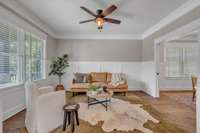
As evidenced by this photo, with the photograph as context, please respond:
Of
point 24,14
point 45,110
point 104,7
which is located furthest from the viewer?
point 24,14

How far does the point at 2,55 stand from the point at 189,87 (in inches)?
327

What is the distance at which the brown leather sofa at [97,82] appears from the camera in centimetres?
563

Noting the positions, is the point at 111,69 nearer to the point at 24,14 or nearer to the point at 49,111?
the point at 24,14

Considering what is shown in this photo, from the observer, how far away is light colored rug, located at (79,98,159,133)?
9.23 ft

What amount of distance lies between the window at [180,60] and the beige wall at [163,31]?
5.45 ft

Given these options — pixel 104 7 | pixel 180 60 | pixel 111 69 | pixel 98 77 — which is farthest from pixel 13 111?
pixel 180 60

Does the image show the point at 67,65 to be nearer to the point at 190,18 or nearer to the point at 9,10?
the point at 9,10

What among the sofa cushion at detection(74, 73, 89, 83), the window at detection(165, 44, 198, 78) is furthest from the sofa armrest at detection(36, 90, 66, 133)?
the window at detection(165, 44, 198, 78)

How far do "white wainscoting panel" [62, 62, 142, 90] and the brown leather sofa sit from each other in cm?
56

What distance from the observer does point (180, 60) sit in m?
7.69

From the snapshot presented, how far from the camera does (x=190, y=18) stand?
3.44 metres

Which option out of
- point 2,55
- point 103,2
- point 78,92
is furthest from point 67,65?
point 103,2

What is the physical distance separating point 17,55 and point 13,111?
1503 millimetres

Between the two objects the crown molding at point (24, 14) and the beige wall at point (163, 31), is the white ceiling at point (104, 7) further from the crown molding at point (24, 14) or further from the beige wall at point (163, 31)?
the beige wall at point (163, 31)
